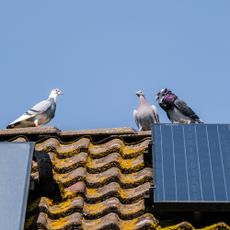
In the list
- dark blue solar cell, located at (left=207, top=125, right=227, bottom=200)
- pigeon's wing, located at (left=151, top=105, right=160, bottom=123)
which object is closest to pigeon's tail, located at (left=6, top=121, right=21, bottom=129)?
pigeon's wing, located at (left=151, top=105, right=160, bottom=123)

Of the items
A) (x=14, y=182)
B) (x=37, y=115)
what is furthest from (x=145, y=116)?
(x=14, y=182)

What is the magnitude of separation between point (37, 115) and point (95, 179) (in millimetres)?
4460

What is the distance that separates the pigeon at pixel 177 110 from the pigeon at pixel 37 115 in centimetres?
133

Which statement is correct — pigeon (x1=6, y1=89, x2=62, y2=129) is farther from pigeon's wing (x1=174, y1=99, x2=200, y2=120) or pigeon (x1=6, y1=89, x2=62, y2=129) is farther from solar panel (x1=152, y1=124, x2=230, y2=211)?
solar panel (x1=152, y1=124, x2=230, y2=211)

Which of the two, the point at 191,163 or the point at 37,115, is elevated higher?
the point at 37,115

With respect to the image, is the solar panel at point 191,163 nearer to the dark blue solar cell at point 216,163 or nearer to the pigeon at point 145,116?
the dark blue solar cell at point 216,163

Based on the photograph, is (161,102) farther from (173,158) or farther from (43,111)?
(173,158)

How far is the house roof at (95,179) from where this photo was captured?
4.36 meters

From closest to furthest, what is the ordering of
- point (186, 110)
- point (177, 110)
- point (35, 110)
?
point (186, 110) < point (177, 110) < point (35, 110)

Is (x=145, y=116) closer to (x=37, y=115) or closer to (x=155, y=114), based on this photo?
(x=155, y=114)

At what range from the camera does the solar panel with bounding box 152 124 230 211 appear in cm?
442

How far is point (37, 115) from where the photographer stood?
9.25m

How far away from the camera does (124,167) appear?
5070 millimetres

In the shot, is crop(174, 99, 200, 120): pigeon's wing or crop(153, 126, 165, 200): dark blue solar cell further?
crop(174, 99, 200, 120): pigeon's wing
